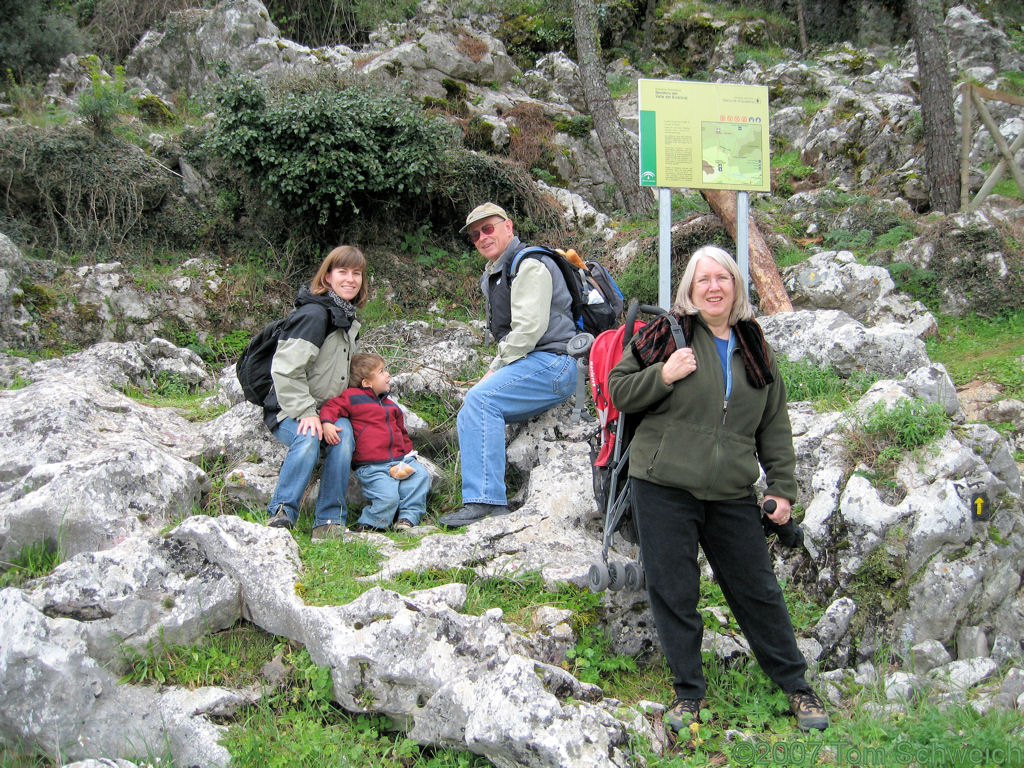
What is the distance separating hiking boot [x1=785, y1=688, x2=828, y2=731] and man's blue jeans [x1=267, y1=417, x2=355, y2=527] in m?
2.76

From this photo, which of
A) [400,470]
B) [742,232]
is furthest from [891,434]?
[400,470]

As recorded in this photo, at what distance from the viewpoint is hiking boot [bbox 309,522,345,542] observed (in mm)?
4352

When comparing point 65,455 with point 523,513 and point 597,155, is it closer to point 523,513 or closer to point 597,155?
point 523,513

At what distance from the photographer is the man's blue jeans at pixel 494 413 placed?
15.0 ft

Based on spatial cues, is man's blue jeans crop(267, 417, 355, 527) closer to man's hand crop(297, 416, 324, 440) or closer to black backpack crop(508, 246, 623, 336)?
man's hand crop(297, 416, 324, 440)

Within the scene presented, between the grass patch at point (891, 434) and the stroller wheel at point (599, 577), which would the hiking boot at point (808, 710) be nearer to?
the stroller wheel at point (599, 577)

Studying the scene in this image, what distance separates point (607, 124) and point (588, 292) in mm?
6478

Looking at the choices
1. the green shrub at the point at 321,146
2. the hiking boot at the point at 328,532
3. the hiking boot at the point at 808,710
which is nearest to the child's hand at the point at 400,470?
the hiking boot at the point at 328,532

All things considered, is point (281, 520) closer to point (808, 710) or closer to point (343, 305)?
point (343, 305)

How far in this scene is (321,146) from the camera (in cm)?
852

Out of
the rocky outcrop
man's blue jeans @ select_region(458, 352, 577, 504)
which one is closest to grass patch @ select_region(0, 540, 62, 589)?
the rocky outcrop

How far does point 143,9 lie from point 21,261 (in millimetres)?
10819

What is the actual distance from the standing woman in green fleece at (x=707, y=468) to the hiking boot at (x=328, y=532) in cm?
198

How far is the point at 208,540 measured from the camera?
380cm
